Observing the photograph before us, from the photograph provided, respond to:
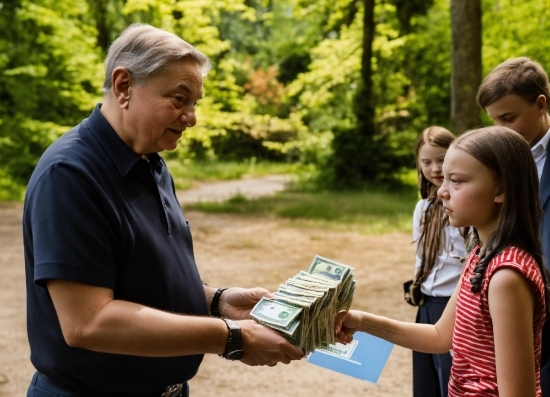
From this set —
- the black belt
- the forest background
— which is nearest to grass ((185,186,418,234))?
the forest background

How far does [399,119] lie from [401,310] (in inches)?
511

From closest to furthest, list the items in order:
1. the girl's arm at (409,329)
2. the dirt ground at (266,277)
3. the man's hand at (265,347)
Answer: the man's hand at (265,347)
the girl's arm at (409,329)
the dirt ground at (266,277)

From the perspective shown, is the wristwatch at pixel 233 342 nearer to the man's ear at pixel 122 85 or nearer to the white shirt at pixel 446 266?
the man's ear at pixel 122 85

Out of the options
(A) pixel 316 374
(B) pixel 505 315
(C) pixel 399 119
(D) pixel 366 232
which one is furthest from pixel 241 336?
(C) pixel 399 119

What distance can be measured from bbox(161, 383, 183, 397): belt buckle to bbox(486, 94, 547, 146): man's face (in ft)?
5.85

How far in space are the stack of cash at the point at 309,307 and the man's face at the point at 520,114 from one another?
1038 mm

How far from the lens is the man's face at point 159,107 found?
2166mm

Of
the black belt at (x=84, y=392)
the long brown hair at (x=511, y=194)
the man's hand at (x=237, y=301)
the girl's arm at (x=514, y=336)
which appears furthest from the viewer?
the man's hand at (x=237, y=301)

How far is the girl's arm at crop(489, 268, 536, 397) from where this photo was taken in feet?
5.88

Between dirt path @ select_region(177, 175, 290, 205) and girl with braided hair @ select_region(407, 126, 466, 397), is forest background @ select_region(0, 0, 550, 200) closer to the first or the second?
dirt path @ select_region(177, 175, 290, 205)

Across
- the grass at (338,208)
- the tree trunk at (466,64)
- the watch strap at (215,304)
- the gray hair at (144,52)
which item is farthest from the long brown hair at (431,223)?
the grass at (338,208)

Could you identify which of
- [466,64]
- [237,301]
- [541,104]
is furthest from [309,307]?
[466,64]

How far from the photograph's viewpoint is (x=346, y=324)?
8.18ft

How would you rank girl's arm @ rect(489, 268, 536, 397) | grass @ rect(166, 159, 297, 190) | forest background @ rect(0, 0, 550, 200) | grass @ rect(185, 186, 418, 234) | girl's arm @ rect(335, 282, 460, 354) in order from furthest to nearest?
1. grass @ rect(166, 159, 297, 190)
2. forest background @ rect(0, 0, 550, 200)
3. grass @ rect(185, 186, 418, 234)
4. girl's arm @ rect(335, 282, 460, 354)
5. girl's arm @ rect(489, 268, 536, 397)
